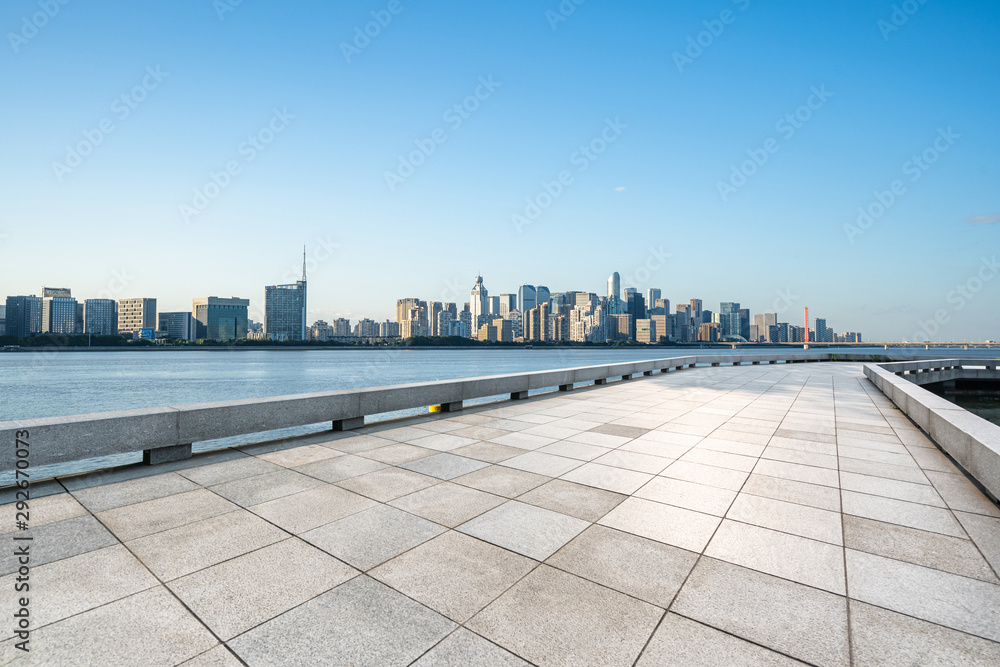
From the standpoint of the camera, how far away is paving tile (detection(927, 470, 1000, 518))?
545 cm

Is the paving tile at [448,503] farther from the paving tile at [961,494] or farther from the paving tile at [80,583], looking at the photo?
the paving tile at [961,494]

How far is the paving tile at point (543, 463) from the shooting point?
6695mm

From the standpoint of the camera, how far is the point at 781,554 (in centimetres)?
425

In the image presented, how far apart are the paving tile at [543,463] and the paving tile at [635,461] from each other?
1.61ft

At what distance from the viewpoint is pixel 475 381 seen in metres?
11.9

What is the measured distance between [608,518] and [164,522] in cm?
441

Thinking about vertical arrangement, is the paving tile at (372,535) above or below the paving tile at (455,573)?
above

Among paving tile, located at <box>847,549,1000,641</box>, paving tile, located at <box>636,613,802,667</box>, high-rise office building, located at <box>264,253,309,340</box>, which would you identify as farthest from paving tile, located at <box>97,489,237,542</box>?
high-rise office building, located at <box>264,253,309,340</box>

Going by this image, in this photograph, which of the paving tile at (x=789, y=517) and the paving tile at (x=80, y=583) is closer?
the paving tile at (x=80, y=583)

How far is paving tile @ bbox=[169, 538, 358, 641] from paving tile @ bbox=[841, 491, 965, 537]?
5388 millimetres

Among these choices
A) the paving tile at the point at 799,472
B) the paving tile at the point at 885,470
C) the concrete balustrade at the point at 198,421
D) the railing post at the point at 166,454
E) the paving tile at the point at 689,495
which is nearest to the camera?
the paving tile at the point at 689,495

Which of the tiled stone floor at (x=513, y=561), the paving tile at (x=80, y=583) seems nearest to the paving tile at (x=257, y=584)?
the tiled stone floor at (x=513, y=561)

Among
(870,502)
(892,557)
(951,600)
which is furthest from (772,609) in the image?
(870,502)

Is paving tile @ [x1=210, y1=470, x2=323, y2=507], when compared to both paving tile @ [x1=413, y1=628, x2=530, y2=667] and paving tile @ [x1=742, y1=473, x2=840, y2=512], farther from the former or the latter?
paving tile @ [x1=742, y1=473, x2=840, y2=512]
